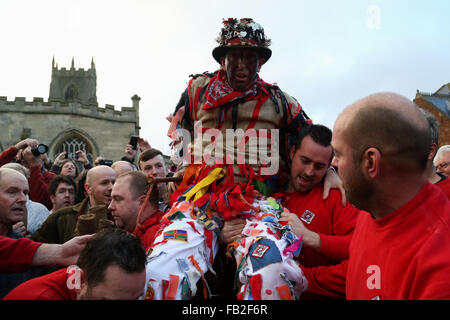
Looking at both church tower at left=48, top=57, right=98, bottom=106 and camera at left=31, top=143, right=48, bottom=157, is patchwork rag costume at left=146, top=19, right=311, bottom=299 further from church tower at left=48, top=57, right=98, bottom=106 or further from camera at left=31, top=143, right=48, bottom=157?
church tower at left=48, top=57, right=98, bottom=106

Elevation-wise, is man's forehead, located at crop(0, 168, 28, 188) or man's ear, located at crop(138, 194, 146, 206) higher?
man's forehead, located at crop(0, 168, 28, 188)

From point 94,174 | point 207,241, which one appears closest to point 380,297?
point 207,241

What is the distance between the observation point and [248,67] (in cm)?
324

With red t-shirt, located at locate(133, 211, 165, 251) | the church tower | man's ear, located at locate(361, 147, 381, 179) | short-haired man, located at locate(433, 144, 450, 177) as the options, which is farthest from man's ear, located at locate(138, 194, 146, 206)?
the church tower

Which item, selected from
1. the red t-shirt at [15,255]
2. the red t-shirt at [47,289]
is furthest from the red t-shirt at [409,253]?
the red t-shirt at [15,255]

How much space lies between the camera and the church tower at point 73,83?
5875 cm

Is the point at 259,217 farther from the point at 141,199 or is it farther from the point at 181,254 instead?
the point at 141,199

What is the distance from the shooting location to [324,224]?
3240mm

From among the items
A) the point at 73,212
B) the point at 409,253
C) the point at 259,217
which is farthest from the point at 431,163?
the point at 73,212

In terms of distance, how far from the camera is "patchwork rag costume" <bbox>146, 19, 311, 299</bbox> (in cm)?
251

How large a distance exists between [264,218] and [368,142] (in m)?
1.30

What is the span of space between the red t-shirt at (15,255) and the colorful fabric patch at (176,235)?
955 millimetres
